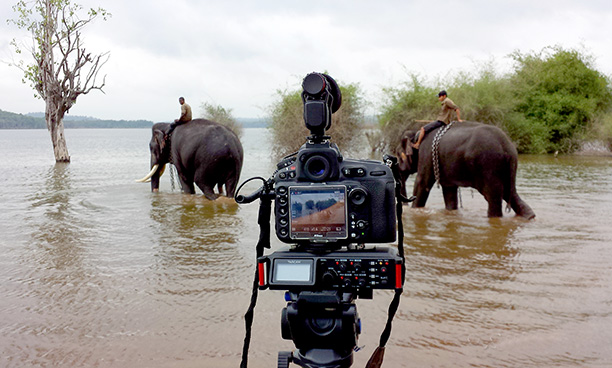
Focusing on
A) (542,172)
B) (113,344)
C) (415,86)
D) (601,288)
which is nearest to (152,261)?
(113,344)

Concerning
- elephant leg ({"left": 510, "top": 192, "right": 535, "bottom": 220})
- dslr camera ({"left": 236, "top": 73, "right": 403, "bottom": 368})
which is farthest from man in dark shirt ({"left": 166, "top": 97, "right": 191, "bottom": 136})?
dslr camera ({"left": 236, "top": 73, "right": 403, "bottom": 368})

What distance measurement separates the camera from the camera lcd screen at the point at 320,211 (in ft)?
8.59

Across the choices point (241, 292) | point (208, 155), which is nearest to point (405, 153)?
point (208, 155)

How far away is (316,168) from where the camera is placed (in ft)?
8.87

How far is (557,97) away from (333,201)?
28.1 metres

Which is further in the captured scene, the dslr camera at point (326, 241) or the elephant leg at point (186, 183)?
the elephant leg at point (186, 183)

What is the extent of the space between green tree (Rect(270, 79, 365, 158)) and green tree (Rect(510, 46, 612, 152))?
30.3 feet

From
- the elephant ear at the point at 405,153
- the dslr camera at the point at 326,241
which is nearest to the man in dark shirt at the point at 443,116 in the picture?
the elephant ear at the point at 405,153

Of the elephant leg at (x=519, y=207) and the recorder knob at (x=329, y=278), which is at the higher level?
the recorder knob at (x=329, y=278)

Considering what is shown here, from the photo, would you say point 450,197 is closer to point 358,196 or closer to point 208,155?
point 208,155

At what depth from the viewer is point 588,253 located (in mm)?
6520

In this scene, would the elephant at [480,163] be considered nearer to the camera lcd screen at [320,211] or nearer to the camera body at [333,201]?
the camera body at [333,201]

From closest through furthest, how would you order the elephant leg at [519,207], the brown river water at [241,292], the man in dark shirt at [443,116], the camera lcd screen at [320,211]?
the camera lcd screen at [320,211] < the brown river water at [241,292] < the elephant leg at [519,207] < the man in dark shirt at [443,116]

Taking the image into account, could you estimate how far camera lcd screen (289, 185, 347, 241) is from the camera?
8.59ft
